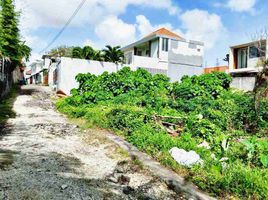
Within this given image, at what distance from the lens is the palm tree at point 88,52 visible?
2389 cm

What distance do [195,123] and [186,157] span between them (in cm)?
270

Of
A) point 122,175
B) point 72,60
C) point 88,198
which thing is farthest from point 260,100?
point 72,60

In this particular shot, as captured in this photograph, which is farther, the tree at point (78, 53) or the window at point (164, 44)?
the window at point (164, 44)

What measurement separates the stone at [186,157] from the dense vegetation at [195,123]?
102 mm

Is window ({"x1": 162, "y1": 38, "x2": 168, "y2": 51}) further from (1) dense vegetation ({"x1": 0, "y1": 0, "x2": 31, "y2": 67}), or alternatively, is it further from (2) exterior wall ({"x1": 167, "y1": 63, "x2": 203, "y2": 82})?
(1) dense vegetation ({"x1": 0, "y1": 0, "x2": 31, "y2": 67})

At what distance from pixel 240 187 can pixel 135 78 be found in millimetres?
12441

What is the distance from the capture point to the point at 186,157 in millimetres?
5621

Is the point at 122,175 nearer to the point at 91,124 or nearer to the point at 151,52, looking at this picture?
the point at 91,124

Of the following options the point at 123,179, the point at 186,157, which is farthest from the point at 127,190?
the point at 186,157

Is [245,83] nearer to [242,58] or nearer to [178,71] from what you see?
[242,58]

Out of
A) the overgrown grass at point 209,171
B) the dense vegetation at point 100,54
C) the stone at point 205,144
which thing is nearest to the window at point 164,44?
the dense vegetation at point 100,54

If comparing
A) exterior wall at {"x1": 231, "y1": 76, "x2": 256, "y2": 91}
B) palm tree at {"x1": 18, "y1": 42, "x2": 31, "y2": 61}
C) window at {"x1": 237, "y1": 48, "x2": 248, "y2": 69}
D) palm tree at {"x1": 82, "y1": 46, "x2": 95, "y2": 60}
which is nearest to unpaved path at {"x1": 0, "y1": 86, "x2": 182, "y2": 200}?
palm tree at {"x1": 82, "y1": 46, "x2": 95, "y2": 60}

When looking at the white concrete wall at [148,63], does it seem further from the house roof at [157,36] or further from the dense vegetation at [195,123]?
the dense vegetation at [195,123]

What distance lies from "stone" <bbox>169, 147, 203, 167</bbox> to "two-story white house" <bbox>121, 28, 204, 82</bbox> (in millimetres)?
21066
